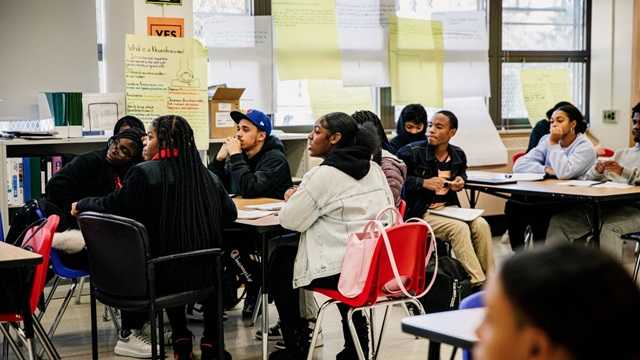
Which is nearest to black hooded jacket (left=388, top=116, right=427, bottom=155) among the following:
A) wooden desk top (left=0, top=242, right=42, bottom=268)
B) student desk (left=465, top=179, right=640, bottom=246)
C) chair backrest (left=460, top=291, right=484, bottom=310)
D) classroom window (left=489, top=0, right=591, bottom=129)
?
student desk (left=465, top=179, right=640, bottom=246)

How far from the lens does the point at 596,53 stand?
820 centimetres

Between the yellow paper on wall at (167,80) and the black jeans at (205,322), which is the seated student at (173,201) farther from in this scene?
the yellow paper on wall at (167,80)

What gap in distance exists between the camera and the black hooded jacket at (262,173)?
4742mm

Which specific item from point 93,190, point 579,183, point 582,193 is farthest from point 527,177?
point 93,190

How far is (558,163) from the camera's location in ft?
19.1

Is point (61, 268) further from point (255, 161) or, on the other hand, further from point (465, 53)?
point (465, 53)

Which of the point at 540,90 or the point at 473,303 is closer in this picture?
the point at 473,303

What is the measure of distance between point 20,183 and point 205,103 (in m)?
1.24

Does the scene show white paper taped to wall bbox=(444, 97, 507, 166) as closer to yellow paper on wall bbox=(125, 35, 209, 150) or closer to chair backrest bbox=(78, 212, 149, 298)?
yellow paper on wall bbox=(125, 35, 209, 150)

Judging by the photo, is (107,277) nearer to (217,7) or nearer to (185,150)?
(185,150)

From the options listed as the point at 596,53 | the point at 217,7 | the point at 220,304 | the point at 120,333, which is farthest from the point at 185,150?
the point at 596,53

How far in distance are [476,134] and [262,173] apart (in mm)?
3361

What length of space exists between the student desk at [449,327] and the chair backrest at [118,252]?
1556mm

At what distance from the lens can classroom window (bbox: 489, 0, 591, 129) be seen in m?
7.95
